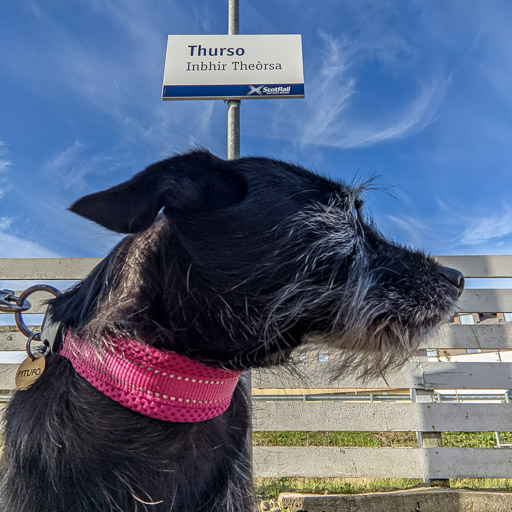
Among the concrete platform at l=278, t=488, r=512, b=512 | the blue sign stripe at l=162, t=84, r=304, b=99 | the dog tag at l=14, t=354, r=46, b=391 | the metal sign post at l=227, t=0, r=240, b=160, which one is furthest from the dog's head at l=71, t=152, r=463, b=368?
the blue sign stripe at l=162, t=84, r=304, b=99

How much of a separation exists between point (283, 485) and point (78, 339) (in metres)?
3.10

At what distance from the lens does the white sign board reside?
3.86m

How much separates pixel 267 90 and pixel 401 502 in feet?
12.0

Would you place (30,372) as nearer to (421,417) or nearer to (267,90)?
(267,90)

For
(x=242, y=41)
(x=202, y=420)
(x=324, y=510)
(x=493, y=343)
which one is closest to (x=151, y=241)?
(x=202, y=420)

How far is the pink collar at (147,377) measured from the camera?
1.29m

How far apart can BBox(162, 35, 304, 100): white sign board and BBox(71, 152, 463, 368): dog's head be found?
97.2 inches

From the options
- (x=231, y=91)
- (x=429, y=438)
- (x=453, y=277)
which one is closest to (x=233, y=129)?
(x=231, y=91)

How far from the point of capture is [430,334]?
5.33 ft

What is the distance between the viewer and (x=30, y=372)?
1.48 metres

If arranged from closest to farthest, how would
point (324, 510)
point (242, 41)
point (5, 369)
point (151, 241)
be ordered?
point (151, 241)
point (324, 510)
point (242, 41)
point (5, 369)

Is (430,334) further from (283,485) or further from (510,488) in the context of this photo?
(510,488)

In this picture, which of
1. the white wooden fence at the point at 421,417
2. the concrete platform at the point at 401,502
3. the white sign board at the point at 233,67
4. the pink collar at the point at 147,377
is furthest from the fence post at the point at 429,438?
the pink collar at the point at 147,377

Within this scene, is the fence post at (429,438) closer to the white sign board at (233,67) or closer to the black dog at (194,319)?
the black dog at (194,319)
